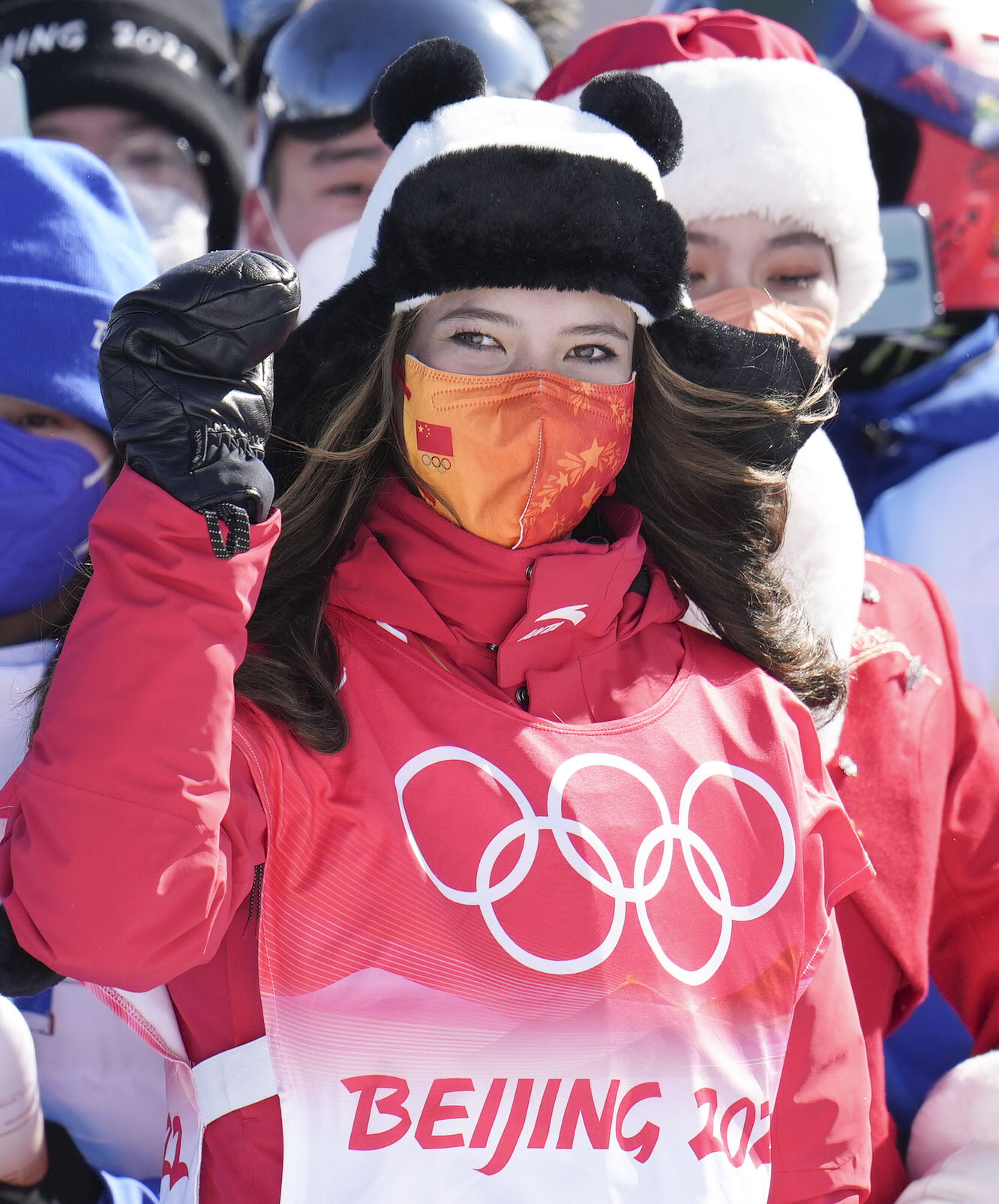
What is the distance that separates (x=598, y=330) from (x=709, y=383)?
24 centimetres

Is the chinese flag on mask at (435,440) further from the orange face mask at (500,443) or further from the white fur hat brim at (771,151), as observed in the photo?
the white fur hat brim at (771,151)

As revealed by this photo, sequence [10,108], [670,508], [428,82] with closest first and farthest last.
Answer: [428,82]
[670,508]
[10,108]

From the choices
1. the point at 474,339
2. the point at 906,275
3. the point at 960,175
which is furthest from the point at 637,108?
the point at 960,175

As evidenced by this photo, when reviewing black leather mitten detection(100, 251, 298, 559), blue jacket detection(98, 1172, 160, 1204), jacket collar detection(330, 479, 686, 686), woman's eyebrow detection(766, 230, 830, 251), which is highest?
black leather mitten detection(100, 251, 298, 559)

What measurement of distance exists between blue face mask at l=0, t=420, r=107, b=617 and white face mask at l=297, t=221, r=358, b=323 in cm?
100

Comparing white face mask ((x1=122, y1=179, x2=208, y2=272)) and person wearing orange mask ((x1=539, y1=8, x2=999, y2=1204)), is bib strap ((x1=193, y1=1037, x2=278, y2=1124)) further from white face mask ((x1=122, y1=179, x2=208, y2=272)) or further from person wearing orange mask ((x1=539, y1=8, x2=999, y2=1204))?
white face mask ((x1=122, y1=179, x2=208, y2=272))

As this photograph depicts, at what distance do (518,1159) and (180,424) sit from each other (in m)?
0.96

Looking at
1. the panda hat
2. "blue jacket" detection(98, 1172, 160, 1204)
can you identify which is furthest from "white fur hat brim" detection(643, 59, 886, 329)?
"blue jacket" detection(98, 1172, 160, 1204)

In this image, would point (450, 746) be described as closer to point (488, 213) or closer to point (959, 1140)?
point (488, 213)

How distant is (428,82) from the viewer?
82.2 inches

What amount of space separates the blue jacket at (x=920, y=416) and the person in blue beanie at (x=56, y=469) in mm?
1918

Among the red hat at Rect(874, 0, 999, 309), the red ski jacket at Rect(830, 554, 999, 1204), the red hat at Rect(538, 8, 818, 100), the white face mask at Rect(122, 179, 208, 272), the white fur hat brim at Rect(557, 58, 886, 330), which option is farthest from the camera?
the red hat at Rect(874, 0, 999, 309)

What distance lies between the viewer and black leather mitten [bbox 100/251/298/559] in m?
1.60

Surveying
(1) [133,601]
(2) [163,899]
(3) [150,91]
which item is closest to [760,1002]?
(2) [163,899]
